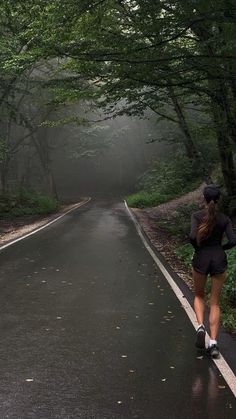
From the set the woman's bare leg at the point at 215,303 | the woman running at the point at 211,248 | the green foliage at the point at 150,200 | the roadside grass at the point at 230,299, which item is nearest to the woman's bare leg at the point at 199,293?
the woman running at the point at 211,248

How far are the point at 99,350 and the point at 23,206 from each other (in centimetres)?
2209

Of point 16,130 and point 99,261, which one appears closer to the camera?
point 99,261

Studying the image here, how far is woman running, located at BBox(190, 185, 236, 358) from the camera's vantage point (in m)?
5.89

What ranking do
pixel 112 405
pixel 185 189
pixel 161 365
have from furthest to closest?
pixel 185 189, pixel 161 365, pixel 112 405

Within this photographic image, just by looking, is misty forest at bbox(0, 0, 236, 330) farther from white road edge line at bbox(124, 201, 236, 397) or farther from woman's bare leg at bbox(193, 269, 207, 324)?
woman's bare leg at bbox(193, 269, 207, 324)

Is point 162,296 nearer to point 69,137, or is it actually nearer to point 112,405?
point 112,405

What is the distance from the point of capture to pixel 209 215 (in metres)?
5.87

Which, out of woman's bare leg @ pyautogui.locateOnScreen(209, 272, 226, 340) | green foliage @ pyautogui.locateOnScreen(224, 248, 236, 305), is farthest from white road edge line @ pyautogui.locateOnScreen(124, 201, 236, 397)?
green foliage @ pyautogui.locateOnScreen(224, 248, 236, 305)

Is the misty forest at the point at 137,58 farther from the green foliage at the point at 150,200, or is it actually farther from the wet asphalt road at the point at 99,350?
the green foliage at the point at 150,200

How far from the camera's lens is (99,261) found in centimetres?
1234

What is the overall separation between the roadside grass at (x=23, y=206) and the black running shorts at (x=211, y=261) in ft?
63.0

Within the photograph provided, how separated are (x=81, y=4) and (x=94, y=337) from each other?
21.8ft

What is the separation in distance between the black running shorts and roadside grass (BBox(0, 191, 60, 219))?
1922cm

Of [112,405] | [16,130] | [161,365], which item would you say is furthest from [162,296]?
[16,130]
